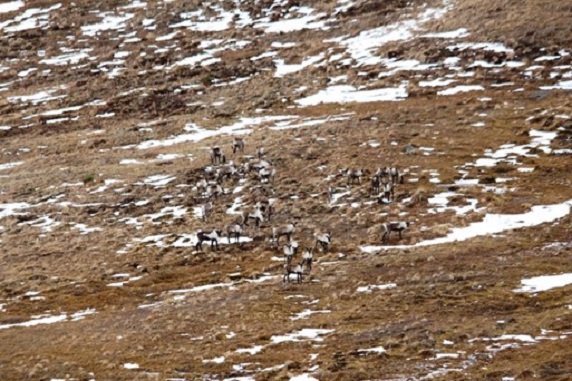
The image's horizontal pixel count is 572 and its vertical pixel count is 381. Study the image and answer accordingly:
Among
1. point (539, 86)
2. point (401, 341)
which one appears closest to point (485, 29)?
point (539, 86)

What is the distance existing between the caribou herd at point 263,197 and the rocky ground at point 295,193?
37cm

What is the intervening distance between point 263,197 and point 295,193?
4.62 ft

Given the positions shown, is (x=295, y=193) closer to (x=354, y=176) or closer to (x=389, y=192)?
(x=354, y=176)

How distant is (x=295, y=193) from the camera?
37.5m

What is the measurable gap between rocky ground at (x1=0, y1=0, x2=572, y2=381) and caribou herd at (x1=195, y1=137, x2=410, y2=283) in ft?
1.22

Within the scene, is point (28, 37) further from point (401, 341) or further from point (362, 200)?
point (401, 341)

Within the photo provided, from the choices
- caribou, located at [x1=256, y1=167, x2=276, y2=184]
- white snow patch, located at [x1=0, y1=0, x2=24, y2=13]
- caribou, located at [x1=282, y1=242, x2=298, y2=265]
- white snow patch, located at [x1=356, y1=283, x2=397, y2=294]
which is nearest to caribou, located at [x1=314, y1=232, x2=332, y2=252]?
Answer: caribou, located at [x1=282, y1=242, x2=298, y2=265]

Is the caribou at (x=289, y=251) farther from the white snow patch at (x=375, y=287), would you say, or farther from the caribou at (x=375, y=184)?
the caribou at (x=375, y=184)

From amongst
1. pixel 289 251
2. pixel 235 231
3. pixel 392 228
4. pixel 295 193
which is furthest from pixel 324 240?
pixel 295 193

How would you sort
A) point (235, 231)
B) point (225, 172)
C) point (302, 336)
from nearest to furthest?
1. point (302, 336)
2. point (235, 231)
3. point (225, 172)

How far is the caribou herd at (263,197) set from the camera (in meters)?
30.1

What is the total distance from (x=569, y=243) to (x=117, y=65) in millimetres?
50239

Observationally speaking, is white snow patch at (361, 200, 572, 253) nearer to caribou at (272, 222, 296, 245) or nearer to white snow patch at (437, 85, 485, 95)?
caribou at (272, 222, 296, 245)

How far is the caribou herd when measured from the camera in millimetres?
30141
